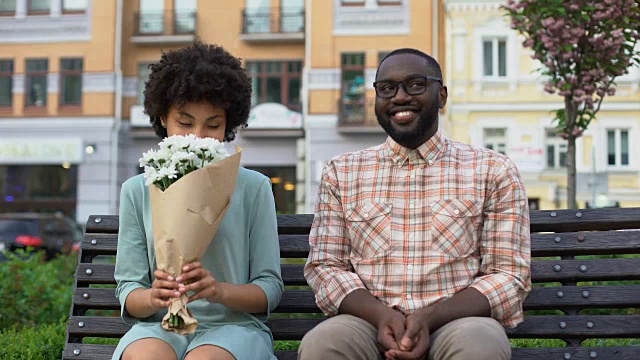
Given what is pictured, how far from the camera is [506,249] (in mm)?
2732

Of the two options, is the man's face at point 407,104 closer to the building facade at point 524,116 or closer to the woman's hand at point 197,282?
the woman's hand at point 197,282

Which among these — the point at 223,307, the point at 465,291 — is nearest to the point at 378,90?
the point at 465,291

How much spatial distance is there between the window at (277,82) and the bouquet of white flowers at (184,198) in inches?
806

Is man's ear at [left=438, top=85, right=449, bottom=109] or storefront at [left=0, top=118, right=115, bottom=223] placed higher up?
storefront at [left=0, top=118, right=115, bottom=223]

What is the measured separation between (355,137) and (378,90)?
1914 centimetres

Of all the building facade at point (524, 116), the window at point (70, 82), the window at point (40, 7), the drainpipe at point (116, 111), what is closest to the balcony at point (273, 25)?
the drainpipe at point (116, 111)

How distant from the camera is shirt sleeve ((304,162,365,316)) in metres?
2.78

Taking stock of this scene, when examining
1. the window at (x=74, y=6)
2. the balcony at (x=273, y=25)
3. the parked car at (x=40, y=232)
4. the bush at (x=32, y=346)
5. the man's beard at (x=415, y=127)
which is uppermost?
the window at (x=74, y=6)

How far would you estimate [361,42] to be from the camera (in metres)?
22.1

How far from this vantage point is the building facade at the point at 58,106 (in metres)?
22.9

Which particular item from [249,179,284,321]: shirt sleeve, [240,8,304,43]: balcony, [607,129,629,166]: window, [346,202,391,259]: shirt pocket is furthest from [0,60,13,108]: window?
[346,202,391,259]: shirt pocket

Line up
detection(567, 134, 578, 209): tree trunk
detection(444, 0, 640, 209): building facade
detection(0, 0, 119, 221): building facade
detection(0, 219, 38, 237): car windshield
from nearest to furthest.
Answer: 1. detection(567, 134, 578, 209): tree trunk
2. detection(0, 219, 38, 237): car windshield
3. detection(444, 0, 640, 209): building facade
4. detection(0, 0, 119, 221): building facade

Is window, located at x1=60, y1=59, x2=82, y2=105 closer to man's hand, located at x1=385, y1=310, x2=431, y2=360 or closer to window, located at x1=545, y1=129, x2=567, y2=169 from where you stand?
window, located at x1=545, y1=129, x2=567, y2=169

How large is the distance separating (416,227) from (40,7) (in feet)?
76.3
